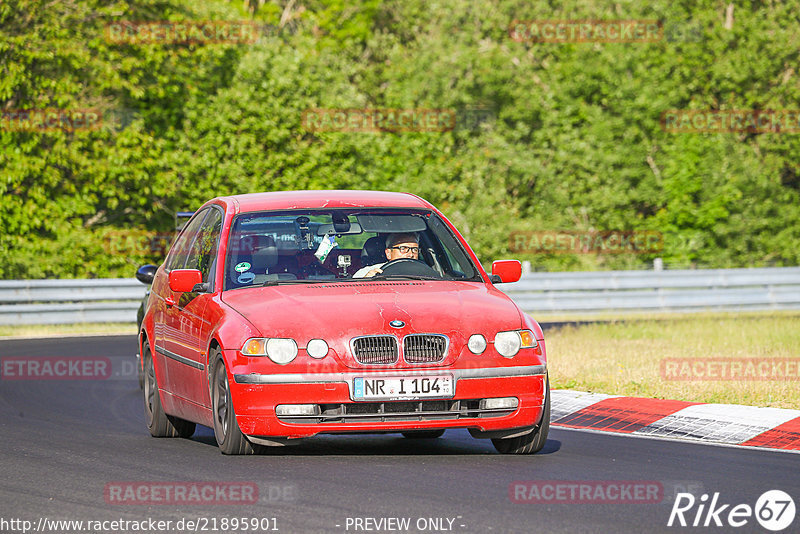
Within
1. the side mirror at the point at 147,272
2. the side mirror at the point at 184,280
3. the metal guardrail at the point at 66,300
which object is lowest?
the metal guardrail at the point at 66,300

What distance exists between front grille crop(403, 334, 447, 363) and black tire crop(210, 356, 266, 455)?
3.44 ft

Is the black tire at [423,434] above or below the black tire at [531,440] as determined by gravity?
below

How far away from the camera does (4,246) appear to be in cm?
3080

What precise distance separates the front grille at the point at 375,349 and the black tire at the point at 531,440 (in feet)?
3.39

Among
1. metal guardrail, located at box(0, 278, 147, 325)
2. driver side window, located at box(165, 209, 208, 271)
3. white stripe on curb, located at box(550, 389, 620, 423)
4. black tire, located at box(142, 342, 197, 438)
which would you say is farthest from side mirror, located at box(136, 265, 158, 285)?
metal guardrail, located at box(0, 278, 147, 325)

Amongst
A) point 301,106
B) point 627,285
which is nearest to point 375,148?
point 301,106

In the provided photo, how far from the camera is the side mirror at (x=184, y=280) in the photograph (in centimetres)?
905

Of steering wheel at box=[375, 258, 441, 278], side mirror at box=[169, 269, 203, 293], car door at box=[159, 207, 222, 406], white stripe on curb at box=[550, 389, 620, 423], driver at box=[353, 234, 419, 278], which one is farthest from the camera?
white stripe on curb at box=[550, 389, 620, 423]

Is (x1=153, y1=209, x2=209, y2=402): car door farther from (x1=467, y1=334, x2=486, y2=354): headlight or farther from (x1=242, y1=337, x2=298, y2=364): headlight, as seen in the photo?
(x1=467, y1=334, x2=486, y2=354): headlight

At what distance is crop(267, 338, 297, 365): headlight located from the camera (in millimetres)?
8055

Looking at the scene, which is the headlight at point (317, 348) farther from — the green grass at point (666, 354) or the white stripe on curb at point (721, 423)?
the green grass at point (666, 354)

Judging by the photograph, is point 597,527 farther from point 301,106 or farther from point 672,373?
point 301,106

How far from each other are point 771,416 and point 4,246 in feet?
76.8

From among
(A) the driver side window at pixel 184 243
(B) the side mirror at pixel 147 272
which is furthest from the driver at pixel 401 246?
(B) the side mirror at pixel 147 272
